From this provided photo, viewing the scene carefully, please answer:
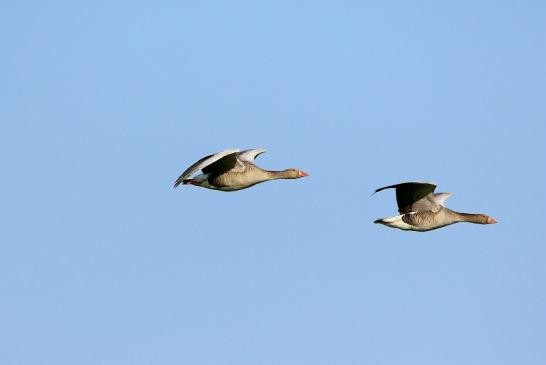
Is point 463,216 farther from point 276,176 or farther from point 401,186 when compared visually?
point 276,176

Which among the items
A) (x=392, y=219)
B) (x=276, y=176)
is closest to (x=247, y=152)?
(x=276, y=176)

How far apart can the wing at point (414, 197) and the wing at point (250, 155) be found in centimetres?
392

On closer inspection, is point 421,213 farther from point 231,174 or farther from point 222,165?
point 222,165

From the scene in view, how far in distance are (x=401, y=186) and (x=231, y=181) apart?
14.2 feet

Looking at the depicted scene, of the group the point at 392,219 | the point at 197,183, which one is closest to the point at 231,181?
the point at 197,183

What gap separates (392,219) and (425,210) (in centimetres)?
86

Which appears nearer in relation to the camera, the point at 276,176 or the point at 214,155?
the point at 214,155

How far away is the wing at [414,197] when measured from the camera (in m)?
34.3

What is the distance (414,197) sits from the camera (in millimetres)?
34719

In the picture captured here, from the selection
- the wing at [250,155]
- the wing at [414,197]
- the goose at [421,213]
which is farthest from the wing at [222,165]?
the wing at [414,197]

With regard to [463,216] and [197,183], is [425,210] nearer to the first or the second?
[463,216]

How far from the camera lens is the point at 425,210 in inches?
1375

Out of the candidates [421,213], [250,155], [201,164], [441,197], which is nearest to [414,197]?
[421,213]

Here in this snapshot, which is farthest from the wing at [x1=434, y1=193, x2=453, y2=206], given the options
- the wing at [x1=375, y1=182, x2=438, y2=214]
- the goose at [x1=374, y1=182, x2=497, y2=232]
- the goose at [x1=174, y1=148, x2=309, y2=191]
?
the goose at [x1=174, y1=148, x2=309, y2=191]
